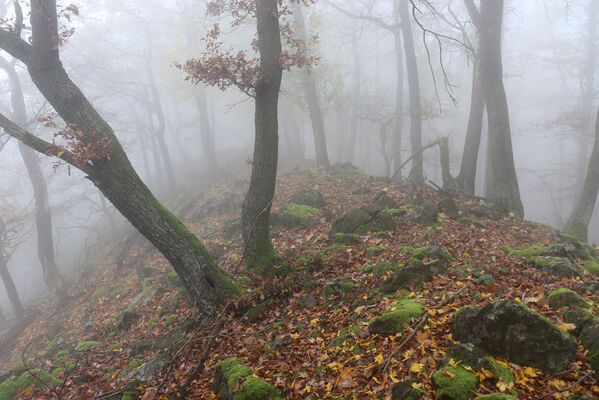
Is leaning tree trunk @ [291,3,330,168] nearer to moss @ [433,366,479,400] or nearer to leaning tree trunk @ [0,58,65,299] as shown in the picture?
leaning tree trunk @ [0,58,65,299]

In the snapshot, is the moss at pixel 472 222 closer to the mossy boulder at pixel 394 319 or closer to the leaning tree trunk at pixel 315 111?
the mossy boulder at pixel 394 319

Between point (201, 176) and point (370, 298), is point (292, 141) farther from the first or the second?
point (370, 298)

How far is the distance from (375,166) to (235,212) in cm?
2202

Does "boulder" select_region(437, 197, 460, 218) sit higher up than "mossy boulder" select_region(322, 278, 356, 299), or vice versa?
"boulder" select_region(437, 197, 460, 218)

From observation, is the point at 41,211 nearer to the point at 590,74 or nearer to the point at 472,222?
the point at 472,222

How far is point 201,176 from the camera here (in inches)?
947

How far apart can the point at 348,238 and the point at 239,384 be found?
4377 millimetres

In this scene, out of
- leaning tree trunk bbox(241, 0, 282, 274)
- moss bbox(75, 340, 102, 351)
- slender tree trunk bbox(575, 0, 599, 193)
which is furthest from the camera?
slender tree trunk bbox(575, 0, 599, 193)

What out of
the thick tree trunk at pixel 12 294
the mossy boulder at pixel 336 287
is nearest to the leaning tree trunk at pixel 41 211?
the thick tree trunk at pixel 12 294

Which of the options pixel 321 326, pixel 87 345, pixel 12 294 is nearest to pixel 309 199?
pixel 321 326

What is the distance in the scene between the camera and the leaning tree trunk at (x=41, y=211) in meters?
13.8

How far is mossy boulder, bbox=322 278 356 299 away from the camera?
563cm

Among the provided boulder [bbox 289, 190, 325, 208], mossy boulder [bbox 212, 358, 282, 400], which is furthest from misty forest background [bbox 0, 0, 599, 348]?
mossy boulder [bbox 212, 358, 282, 400]

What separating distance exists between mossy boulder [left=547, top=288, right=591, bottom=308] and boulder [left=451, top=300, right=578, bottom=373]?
0.82 m
